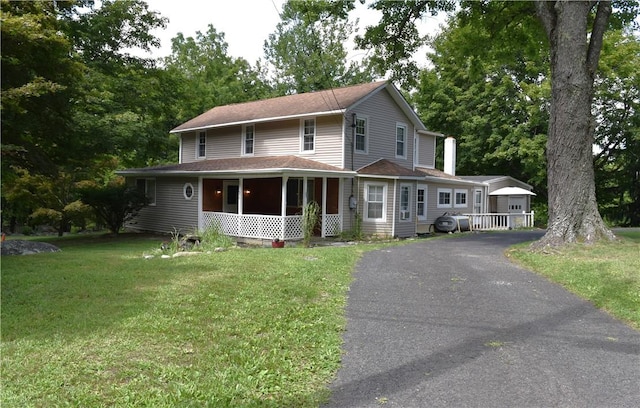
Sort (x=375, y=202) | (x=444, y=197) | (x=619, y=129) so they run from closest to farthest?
1. (x=375, y=202)
2. (x=444, y=197)
3. (x=619, y=129)

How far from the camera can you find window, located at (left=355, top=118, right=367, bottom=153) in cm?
1784

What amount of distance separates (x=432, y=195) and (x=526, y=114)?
1510 centimetres

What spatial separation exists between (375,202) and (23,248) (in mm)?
11759

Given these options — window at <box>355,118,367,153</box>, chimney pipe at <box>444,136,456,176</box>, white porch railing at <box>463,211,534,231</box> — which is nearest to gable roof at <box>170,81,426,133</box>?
window at <box>355,118,367,153</box>

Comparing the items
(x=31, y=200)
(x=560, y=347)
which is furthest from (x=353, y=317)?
(x=31, y=200)

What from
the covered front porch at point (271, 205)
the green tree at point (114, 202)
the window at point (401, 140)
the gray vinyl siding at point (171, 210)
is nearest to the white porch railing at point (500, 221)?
the window at point (401, 140)

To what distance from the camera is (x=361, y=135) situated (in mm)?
18047

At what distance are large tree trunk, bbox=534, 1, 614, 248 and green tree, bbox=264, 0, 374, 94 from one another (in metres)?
24.1

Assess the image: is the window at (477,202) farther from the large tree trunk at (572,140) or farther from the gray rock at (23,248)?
the gray rock at (23,248)

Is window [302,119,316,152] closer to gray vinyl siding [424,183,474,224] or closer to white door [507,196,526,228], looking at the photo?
gray vinyl siding [424,183,474,224]

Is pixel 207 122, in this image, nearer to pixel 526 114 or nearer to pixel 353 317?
pixel 353 317

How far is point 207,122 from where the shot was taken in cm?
2245

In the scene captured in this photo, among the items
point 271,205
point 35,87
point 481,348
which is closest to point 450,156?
point 271,205

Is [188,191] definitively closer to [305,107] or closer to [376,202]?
[305,107]
